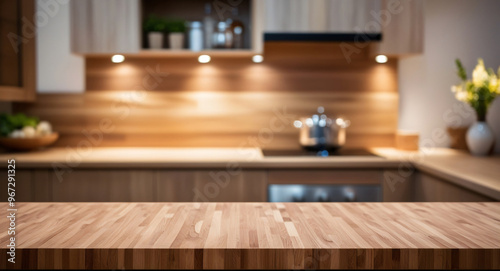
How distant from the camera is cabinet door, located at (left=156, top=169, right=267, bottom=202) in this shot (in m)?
2.54

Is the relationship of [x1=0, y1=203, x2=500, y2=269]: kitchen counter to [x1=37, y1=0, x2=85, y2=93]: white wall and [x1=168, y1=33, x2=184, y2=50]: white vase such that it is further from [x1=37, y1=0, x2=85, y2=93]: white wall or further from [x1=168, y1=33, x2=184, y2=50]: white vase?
[x1=37, y1=0, x2=85, y2=93]: white wall

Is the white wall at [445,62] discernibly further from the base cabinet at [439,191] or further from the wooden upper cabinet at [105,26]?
the wooden upper cabinet at [105,26]

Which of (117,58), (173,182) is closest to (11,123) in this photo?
(117,58)

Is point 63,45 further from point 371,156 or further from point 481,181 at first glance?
point 481,181

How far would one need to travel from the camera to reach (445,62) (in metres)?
3.16

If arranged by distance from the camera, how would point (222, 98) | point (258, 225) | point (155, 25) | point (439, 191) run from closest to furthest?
point (258, 225)
point (439, 191)
point (155, 25)
point (222, 98)

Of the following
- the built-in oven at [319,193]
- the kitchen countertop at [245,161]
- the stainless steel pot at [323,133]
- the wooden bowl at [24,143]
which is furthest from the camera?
the stainless steel pot at [323,133]

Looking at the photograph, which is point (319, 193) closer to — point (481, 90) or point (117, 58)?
point (481, 90)

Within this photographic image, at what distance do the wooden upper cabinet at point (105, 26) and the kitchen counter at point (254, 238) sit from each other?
5.22ft

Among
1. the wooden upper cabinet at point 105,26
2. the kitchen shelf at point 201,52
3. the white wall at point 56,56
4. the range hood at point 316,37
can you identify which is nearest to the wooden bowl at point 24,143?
the white wall at point 56,56

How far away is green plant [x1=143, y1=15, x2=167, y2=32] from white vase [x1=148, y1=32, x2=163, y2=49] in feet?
0.08

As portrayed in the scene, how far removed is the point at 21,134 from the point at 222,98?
123cm

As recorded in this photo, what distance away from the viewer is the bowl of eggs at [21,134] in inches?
106

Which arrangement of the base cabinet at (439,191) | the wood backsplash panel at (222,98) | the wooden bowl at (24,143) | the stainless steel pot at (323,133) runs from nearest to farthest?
the base cabinet at (439,191) < the wooden bowl at (24,143) < the stainless steel pot at (323,133) < the wood backsplash panel at (222,98)
